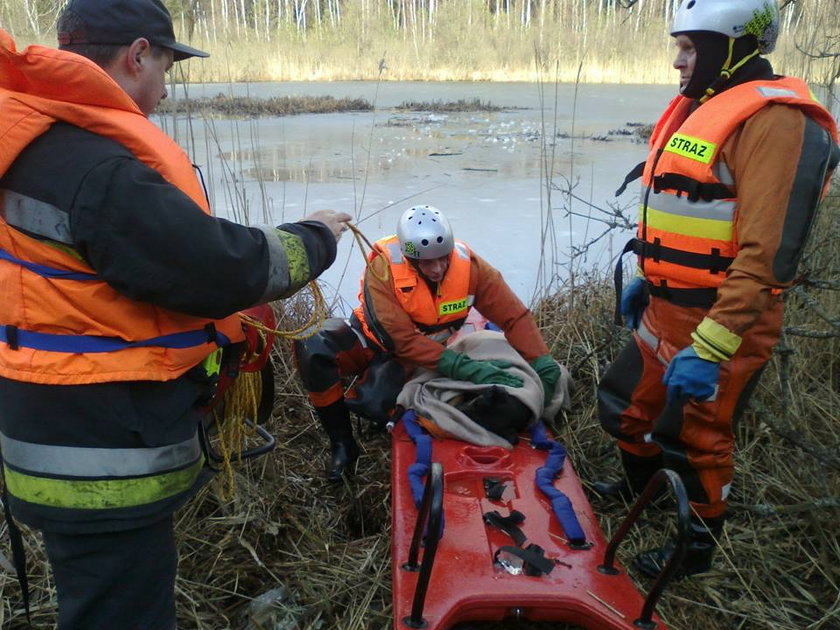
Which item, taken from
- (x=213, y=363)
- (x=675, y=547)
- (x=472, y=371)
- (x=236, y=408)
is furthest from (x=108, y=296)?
(x=472, y=371)

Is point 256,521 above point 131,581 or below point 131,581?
below

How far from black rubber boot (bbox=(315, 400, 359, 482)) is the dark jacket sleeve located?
1794mm

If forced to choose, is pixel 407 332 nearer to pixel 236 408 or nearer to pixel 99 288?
pixel 236 408

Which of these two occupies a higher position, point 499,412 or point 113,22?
point 113,22

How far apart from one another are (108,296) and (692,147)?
1754 millimetres

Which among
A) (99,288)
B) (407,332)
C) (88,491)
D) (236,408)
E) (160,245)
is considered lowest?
(407,332)

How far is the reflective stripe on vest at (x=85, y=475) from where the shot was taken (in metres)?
1.46

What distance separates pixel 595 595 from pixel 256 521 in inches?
54.1

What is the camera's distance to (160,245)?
133 cm

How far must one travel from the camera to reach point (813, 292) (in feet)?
12.2

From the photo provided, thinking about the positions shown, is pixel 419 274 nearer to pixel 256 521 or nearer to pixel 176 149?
pixel 256 521

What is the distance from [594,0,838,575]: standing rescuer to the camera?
1989mm

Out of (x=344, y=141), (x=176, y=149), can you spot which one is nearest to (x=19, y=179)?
(x=176, y=149)

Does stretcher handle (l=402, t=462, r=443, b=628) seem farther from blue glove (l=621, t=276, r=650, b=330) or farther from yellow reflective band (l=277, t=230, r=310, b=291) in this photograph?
blue glove (l=621, t=276, r=650, b=330)
